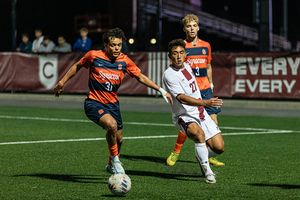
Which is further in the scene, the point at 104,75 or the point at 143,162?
the point at 143,162

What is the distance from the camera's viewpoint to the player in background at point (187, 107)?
6512 mm

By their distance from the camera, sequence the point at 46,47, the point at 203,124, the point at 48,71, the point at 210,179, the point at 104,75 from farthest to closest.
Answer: the point at 46,47
the point at 48,71
the point at 104,75
the point at 203,124
the point at 210,179

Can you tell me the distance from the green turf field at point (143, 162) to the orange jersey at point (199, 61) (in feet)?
4.27

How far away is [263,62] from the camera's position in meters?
17.6

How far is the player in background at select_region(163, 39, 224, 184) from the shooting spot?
651 cm

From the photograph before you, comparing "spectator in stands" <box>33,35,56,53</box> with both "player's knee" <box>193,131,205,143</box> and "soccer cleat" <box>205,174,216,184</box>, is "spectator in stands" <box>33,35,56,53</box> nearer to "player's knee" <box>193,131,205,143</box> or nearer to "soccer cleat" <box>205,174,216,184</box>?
"player's knee" <box>193,131,205,143</box>

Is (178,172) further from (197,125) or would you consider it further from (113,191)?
(113,191)

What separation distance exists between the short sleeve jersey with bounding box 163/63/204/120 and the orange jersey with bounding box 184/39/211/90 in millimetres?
1130

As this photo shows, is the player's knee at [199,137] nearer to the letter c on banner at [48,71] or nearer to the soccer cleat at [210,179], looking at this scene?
the soccer cleat at [210,179]

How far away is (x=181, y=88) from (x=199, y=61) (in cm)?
144

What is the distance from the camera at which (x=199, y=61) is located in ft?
26.2

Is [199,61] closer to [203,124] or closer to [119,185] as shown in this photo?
[203,124]

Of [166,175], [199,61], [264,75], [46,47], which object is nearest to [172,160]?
[166,175]

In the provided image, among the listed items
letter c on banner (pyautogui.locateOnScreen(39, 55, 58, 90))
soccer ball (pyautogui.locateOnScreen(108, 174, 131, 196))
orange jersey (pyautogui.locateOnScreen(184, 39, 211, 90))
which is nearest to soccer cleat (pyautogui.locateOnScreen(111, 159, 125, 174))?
soccer ball (pyautogui.locateOnScreen(108, 174, 131, 196))
